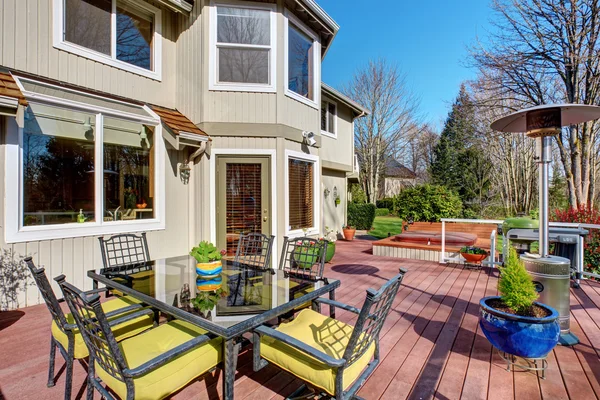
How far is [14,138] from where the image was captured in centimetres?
396

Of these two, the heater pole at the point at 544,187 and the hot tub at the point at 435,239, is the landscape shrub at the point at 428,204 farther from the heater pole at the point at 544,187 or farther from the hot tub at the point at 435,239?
the heater pole at the point at 544,187

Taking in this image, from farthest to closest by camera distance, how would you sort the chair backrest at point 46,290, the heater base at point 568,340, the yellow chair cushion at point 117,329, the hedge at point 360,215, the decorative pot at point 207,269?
the hedge at point 360,215 < the heater base at point 568,340 < the decorative pot at point 207,269 < the yellow chair cushion at point 117,329 < the chair backrest at point 46,290

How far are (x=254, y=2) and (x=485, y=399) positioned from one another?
664 centimetres

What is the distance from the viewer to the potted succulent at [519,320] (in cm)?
229

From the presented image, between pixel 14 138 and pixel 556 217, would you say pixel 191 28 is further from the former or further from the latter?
pixel 556 217

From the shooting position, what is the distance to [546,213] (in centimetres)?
307

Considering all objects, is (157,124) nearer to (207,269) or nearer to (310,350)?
(207,269)

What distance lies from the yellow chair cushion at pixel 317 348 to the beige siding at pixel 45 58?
16.0 feet

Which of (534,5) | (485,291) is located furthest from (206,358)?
(534,5)

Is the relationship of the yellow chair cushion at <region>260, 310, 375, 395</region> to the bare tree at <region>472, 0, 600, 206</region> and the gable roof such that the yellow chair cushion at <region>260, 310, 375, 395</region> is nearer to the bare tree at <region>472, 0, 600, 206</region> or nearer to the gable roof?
the bare tree at <region>472, 0, 600, 206</region>

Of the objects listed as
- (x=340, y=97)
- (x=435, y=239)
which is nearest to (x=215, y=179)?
(x=435, y=239)

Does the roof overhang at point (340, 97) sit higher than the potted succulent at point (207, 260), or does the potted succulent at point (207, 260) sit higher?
the roof overhang at point (340, 97)

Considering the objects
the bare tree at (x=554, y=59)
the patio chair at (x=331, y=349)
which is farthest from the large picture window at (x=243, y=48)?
the bare tree at (x=554, y=59)

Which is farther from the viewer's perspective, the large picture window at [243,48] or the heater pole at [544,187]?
the large picture window at [243,48]
